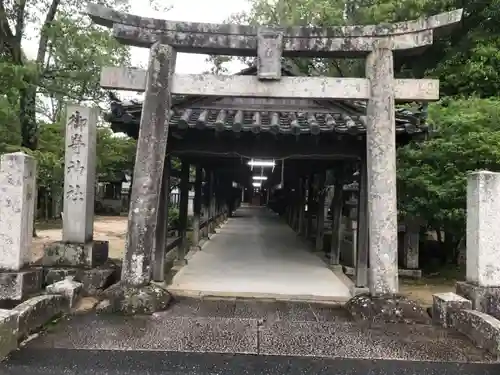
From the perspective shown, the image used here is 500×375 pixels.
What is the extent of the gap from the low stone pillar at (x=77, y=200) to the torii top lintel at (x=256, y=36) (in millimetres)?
1875

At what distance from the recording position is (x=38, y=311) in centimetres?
561

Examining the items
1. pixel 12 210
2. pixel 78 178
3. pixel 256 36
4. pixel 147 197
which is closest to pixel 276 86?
pixel 256 36

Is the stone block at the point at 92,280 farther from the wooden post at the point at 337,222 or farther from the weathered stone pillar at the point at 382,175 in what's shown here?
the wooden post at the point at 337,222

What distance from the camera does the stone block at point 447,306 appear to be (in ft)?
20.0

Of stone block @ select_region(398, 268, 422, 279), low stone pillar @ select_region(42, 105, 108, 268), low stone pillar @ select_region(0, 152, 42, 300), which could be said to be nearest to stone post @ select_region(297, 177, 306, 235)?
stone block @ select_region(398, 268, 422, 279)

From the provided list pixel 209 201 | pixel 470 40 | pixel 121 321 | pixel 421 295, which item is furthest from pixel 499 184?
pixel 209 201

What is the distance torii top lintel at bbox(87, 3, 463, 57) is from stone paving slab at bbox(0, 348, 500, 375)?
4.55 m

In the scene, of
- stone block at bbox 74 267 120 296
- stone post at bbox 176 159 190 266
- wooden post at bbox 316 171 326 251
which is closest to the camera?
stone block at bbox 74 267 120 296

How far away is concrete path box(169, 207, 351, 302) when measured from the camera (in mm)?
8070

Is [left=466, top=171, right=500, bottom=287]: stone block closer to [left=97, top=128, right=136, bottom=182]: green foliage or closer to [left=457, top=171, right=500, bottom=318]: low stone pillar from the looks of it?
[left=457, top=171, right=500, bottom=318]: low stone pillar

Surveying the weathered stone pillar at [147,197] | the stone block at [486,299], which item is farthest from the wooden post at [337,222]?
the weathered stone pillar at [147,197]

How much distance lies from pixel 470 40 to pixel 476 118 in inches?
267

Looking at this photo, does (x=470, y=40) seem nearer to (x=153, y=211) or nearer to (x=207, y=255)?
(x=207, y=255)

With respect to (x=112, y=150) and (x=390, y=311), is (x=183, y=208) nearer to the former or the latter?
(x=390, y=311)
